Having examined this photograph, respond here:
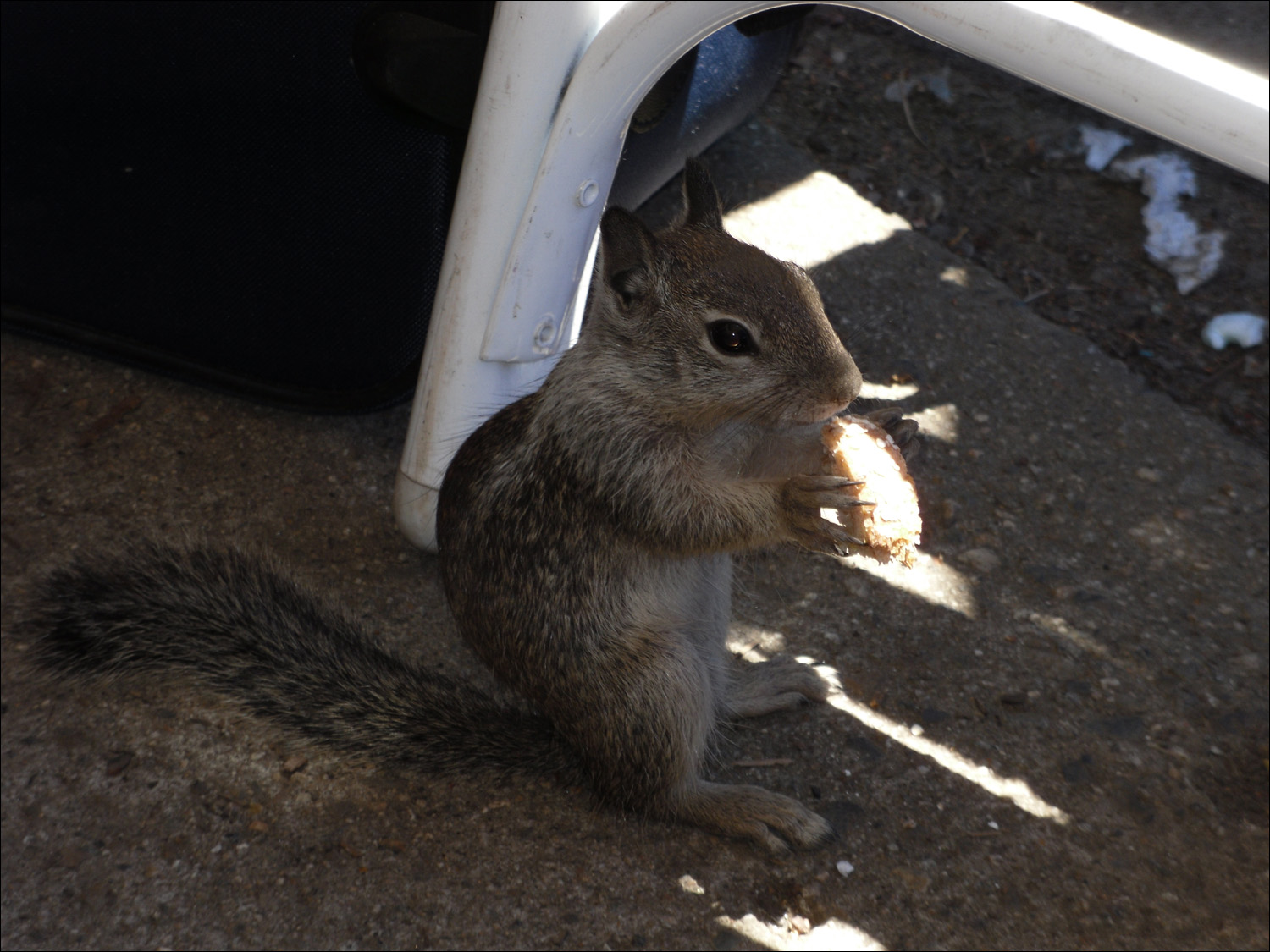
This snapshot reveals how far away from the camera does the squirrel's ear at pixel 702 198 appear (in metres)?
1.84

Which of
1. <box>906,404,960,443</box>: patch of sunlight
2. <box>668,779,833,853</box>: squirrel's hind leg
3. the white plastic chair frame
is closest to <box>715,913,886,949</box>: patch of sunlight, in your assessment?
<box>668,779,833,853</box>: squirrel's hind leg

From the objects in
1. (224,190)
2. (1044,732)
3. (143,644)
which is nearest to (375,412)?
(224,190)

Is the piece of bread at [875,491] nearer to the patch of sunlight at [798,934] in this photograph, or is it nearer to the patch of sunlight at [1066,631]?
the patch of sunlight at [798,934]

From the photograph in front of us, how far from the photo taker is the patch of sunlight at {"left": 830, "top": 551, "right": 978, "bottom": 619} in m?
2.49

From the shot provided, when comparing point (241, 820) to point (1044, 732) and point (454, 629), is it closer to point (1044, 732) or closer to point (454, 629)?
point (454, 629)

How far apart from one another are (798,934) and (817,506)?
79 cm

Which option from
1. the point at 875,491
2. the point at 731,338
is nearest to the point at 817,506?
the point at 875,491

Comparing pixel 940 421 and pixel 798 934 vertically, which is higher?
pixel 940 421

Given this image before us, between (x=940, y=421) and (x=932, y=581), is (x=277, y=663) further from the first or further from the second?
(x=940, y=421)

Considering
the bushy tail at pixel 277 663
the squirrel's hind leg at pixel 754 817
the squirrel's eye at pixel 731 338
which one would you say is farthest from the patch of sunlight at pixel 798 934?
the squirrel's eye at pixel 731 338

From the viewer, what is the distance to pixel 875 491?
64.4 inches

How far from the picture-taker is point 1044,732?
222cm

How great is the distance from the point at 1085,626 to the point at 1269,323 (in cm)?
→ 161

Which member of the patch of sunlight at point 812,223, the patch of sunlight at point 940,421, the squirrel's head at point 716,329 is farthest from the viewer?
the patch of sunlight at point 812,223
